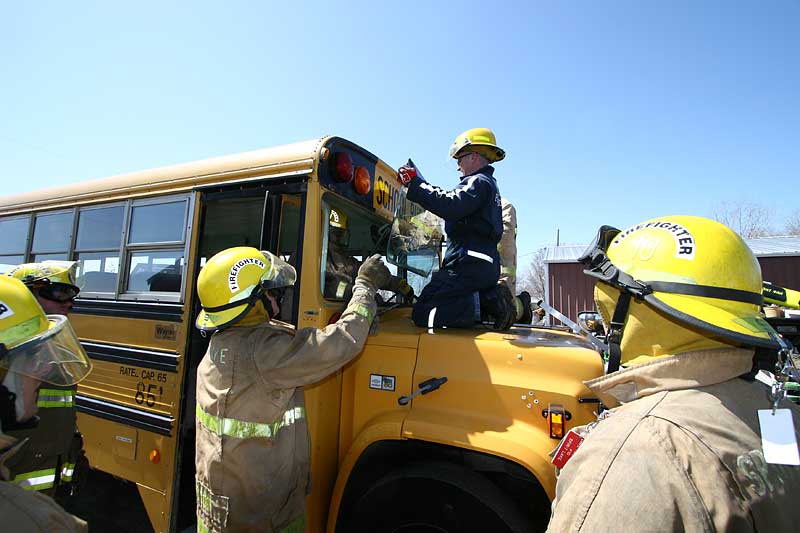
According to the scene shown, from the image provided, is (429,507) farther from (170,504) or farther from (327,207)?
(170,504)

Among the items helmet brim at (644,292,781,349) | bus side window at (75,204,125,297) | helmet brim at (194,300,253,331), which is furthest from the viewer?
bus side window at (75,204,125,297)

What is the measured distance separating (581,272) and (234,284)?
15085mm

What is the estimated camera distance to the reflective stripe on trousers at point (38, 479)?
1.69 metres

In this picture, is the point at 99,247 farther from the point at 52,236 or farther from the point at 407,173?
the point at 407,173

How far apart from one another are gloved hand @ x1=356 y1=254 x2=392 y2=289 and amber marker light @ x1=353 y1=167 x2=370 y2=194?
1.65 feet

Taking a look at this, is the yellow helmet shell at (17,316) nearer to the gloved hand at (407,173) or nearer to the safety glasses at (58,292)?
the safety glasses at (58,292)

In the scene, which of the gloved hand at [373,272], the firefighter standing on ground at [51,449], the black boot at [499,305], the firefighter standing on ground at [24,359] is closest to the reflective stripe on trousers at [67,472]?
the firefighter standing on ground at [51,449]

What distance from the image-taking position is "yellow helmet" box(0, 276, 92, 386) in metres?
1.15

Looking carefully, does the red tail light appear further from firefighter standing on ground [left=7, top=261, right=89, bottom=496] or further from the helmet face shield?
firefighter standing on ground [left=7, top=261, right=89, bottom=496]

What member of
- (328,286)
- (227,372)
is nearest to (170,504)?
(227,372)

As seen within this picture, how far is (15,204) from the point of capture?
12.6 ft

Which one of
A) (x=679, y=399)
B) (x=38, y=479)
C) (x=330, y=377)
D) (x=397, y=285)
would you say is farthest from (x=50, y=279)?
(x=679, y=399)

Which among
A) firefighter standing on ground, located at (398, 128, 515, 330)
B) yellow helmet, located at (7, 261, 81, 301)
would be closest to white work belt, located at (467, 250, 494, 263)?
firefighter standing on ground, located at (398, 128, 515, 330)

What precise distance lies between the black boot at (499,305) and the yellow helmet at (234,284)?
4.00 feet
